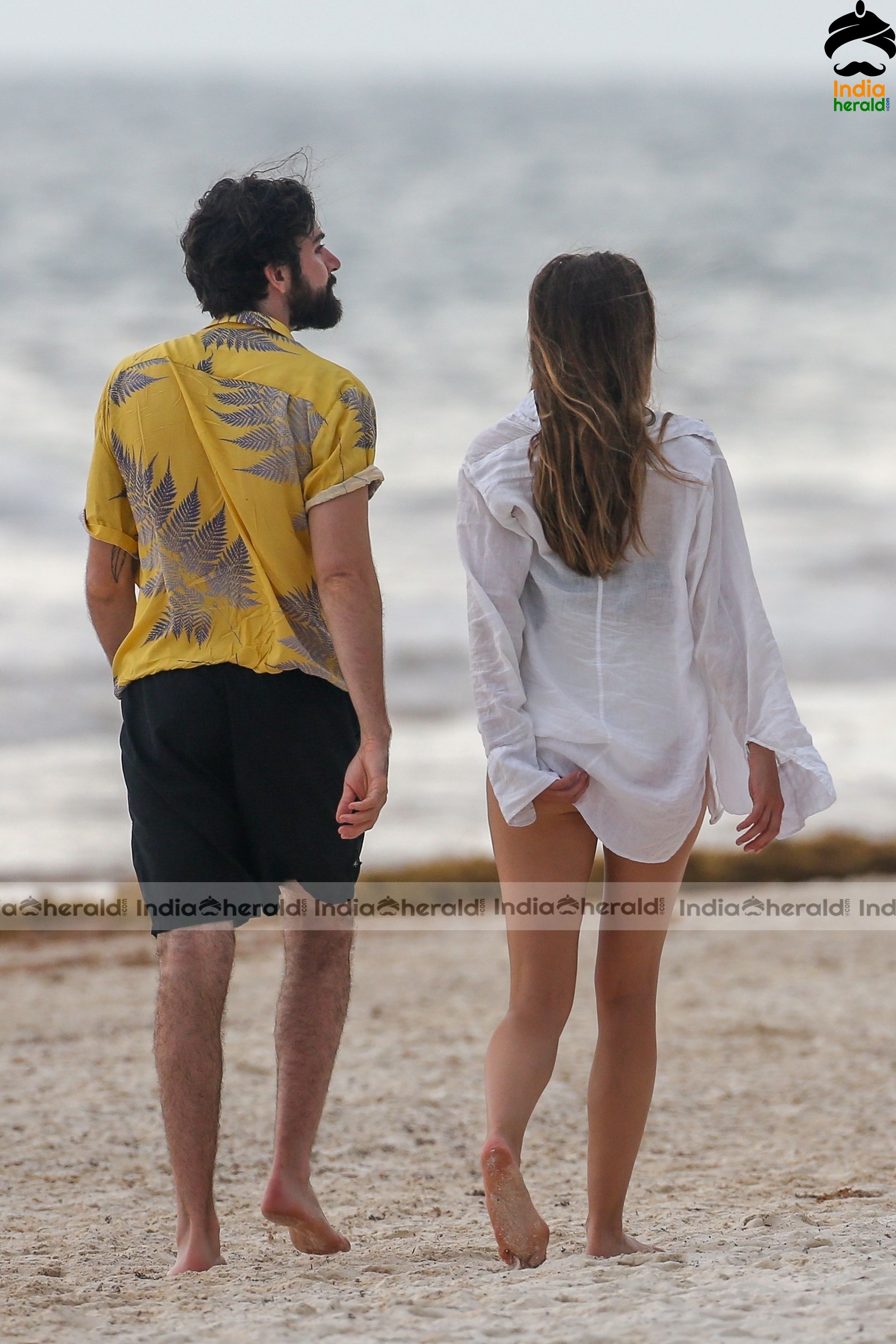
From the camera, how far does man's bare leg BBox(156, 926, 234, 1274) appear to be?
222cm

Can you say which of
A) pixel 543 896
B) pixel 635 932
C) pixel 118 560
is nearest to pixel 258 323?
pixel 118 560

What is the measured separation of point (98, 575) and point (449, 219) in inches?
885

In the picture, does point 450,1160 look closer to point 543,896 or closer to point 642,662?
point 543,896

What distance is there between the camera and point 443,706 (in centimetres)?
1184

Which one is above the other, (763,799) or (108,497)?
(108,497)

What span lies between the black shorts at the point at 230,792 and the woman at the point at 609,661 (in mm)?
334

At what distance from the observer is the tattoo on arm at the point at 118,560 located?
8.00ft

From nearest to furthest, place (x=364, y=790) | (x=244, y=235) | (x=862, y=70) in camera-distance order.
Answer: (x=364, y=790) < (x=244, y=235) < (x=862, y=70)

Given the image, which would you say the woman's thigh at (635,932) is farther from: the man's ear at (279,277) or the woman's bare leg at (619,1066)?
the man's ear at (279,277)

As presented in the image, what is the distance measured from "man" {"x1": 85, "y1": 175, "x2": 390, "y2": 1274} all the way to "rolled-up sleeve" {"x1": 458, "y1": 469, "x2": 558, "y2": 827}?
0.21 metres

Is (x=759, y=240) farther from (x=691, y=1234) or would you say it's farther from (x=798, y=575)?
(x=691, y=1234)

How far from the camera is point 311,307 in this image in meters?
2.45

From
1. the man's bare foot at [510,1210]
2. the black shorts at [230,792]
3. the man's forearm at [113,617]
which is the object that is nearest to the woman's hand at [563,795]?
the black shorts at [230,792]

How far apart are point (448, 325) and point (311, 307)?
1851 centimetres
